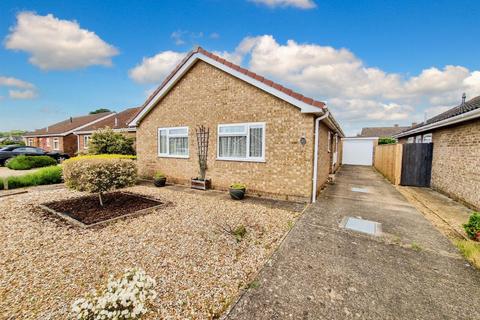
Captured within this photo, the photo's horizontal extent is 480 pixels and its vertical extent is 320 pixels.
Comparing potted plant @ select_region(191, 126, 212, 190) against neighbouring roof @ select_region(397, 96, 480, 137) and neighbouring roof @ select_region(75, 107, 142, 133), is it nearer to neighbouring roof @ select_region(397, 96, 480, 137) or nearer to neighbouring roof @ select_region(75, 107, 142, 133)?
neighbouring roof @ select_region(397, 96, 480, 137)

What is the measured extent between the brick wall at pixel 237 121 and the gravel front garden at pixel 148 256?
1.66 m

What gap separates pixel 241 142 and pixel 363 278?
585cm

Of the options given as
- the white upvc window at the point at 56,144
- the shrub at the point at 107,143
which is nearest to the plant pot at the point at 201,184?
the shrub at the point at 107,143

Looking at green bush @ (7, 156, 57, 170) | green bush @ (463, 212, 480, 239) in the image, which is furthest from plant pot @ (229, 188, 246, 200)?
green bush @ (7, 156, 57, 170)

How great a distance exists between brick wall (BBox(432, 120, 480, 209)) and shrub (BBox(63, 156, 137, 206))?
10.7 meters

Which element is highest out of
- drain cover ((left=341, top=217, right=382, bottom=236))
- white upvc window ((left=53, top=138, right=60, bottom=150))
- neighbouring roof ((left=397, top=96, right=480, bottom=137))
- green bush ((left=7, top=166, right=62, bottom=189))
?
neighbouring roof ((left=397, top=96, right=480, bottom=137))

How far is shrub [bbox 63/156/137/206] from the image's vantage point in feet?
18.6

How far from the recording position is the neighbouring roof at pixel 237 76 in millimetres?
6488

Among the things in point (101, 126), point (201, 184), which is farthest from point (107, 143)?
point (201, 184)

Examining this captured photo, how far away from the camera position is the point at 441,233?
4.57 m

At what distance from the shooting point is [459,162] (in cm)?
726

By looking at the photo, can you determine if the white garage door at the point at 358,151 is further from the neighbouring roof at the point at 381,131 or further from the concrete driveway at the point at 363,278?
the concrete driveway at the point at 363,278

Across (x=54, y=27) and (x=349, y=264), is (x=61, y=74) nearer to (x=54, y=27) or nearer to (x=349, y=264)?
(x=54, y=27)

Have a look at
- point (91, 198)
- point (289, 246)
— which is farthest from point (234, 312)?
point (91, 198)
